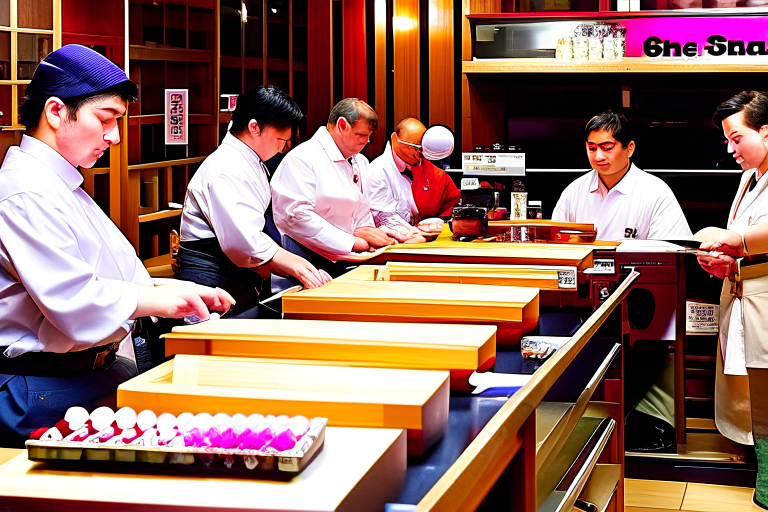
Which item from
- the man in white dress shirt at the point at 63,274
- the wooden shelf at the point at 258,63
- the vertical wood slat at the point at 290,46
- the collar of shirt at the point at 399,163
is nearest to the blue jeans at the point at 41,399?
the man in white dress shirt at the point at 63,274

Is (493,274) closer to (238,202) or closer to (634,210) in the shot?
(238,202)

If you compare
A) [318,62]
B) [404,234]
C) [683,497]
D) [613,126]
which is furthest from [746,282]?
[318,62]

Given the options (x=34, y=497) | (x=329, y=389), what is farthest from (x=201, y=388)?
(x=34, y=497)

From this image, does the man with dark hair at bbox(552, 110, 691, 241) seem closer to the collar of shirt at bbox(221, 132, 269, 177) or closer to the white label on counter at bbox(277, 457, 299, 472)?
the collar of shirt at bbox(221, 132, 269, 177)

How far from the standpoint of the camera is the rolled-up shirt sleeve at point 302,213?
405 centimetres

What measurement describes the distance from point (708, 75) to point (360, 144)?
2.68 metres

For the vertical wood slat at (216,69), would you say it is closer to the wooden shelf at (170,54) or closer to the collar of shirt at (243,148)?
the wooden shelf at (170,54)

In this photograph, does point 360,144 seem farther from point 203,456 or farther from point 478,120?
point 203,456

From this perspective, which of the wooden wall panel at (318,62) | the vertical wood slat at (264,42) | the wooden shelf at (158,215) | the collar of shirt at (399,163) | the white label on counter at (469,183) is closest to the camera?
the white label on counter at (469,183)

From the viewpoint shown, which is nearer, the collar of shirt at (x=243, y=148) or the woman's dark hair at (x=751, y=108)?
the collar of shirt at (x=243, y=148)

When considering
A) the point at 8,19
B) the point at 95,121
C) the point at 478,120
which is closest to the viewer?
the point at 95,121

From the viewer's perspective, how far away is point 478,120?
653 cm

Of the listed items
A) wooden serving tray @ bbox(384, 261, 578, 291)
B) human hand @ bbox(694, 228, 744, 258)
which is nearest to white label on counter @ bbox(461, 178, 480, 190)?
human hand @ bbox(694, 228, 744, 258)

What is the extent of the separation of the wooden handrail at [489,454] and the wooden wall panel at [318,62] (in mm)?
6705
